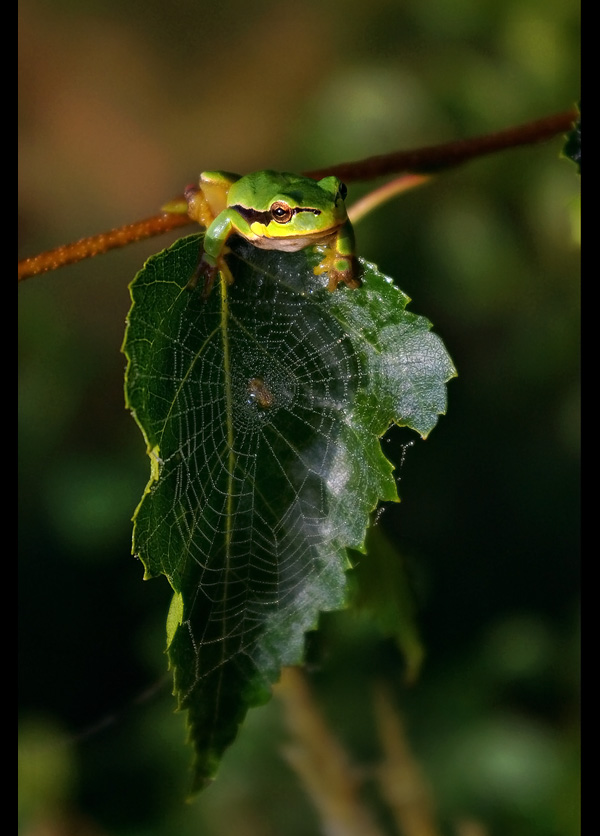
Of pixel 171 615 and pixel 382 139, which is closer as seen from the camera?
pixel 171 615

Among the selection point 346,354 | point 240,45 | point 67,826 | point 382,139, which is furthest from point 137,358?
point 240,45

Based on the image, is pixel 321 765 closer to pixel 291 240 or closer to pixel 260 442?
pixel 260 442

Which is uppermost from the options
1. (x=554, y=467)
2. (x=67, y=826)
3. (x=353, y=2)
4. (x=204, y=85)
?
(x=353, y=2)

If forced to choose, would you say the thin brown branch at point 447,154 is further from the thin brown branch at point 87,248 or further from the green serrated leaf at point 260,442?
the thin brown branch at point 87,248

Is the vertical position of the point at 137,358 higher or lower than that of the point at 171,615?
higher

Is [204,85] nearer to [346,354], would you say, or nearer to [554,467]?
[554,467]

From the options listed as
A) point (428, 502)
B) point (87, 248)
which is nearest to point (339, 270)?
point (87, 248)
